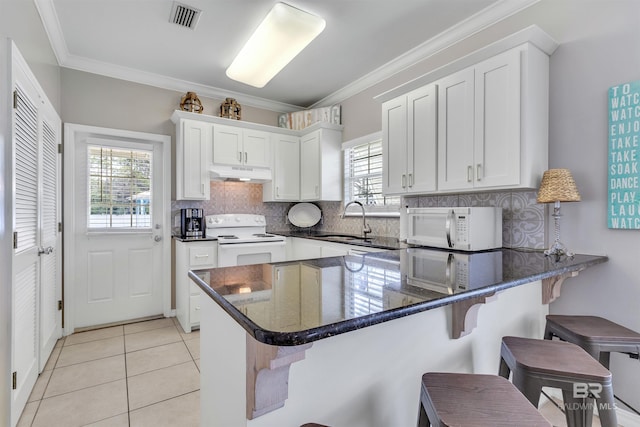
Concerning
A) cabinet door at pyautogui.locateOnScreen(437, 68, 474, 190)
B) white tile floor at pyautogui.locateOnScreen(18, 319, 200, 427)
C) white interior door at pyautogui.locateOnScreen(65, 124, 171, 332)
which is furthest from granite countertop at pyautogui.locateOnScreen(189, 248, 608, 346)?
white interior door at pyautogui.locateOnScreen(65, 124, 171, 332)

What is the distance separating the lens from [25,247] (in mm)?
1884

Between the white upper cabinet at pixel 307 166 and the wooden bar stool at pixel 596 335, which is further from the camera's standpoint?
the white upper cabinet at pixel 307 166

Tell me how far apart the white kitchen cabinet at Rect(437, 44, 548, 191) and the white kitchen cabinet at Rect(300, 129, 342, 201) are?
175 cm

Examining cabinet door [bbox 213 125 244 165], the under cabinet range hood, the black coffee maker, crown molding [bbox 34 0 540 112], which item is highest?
crown molding [bbox 34 0 540 112]

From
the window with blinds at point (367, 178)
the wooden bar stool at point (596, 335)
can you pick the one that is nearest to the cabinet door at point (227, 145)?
the window with blinds at point (367, 178)

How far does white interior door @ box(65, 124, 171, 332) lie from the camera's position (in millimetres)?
3139

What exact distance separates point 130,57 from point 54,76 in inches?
26.2

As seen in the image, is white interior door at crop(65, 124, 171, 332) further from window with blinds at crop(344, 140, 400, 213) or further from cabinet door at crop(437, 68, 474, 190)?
cabinet door at crop(437, 68, 474, 190)

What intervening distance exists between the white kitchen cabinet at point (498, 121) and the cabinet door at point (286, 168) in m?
2.20

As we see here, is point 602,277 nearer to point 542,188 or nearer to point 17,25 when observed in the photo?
point 542,188

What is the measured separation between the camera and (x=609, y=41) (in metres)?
1.81

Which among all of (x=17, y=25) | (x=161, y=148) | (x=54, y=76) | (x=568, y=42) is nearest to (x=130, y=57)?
(x=54, y=76)

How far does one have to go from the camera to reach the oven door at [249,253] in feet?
10.7

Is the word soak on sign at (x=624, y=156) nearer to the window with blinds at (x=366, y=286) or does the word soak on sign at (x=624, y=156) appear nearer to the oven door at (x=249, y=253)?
the window with blinds at (x=366, y=286)
